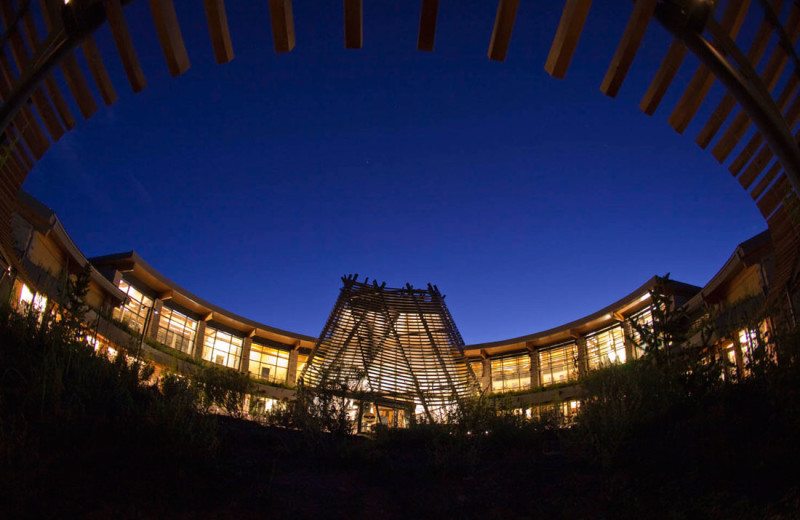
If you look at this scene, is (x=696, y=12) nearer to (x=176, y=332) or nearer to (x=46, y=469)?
(x=46, y=469)

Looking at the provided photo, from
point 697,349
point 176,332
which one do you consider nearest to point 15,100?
point 697,349

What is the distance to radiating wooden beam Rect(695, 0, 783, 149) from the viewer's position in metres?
2.61

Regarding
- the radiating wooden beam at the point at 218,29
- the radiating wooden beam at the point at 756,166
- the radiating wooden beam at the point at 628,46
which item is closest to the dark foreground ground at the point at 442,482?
the radiating wooden beam at the point at 756,166

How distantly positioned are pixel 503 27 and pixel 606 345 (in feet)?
73.7

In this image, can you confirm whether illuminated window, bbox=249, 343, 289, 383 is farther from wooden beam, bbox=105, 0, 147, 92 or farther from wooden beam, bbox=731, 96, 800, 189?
wooden beam, bbox=731, 96, 800, 189

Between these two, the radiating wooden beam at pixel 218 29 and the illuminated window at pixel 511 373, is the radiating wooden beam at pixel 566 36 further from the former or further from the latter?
the illuminated window at pixel 511 373

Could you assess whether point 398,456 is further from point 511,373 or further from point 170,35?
point 511,373

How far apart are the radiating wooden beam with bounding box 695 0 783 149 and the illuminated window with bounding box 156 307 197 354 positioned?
21.8 meters

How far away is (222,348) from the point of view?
984 inches

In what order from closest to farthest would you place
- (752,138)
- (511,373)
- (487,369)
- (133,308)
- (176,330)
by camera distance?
1. (752,138)
2. (133,308)
3. (176,330)
4. (511,373)
5. (487,369)

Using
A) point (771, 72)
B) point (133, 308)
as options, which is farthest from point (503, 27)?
point (133, 308)

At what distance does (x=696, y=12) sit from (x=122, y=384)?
5.76 metres

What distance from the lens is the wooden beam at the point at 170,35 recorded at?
237cm

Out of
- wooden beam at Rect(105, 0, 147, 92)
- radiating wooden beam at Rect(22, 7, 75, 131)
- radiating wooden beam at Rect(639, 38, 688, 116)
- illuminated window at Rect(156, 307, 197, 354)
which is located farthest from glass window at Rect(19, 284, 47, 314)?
illuminated window at Rect(156, 307, 197, 354)
